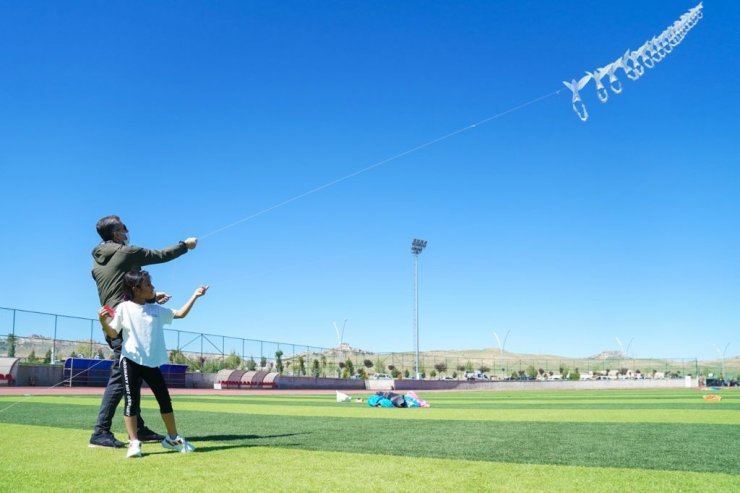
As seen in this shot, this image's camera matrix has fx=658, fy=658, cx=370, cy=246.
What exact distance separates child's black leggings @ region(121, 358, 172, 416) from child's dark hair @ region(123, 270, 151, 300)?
1.96ft

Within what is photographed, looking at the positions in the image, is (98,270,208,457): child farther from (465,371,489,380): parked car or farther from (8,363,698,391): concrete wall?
(465,371,489,380): parked car

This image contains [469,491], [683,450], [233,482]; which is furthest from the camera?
[683,450]

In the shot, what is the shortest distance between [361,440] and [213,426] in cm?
275

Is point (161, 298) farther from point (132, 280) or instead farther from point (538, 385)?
point (538, 385)

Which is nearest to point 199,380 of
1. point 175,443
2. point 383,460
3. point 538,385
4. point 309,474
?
point 538,385

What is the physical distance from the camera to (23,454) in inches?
217

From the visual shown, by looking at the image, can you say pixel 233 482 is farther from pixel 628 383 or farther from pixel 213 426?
pixel 628 383

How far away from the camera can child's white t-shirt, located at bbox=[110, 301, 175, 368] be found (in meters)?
5.80

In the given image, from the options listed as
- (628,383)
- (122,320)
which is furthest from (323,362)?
(122,320)

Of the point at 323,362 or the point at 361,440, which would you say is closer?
the point at 361,440

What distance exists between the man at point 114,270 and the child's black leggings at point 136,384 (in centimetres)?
17

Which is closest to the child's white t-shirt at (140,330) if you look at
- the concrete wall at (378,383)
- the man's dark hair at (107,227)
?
the man's dark hair at (107,227)

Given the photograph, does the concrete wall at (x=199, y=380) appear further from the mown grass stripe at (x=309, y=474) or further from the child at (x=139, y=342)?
the mown grass stripe at (x=309, y=474)

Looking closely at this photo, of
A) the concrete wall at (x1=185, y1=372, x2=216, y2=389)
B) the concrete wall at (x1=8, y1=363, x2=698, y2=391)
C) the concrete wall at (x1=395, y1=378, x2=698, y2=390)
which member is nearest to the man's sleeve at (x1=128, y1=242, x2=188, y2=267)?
the concrete wall at (x1=8, y1=363, x2=698, y2=391)
